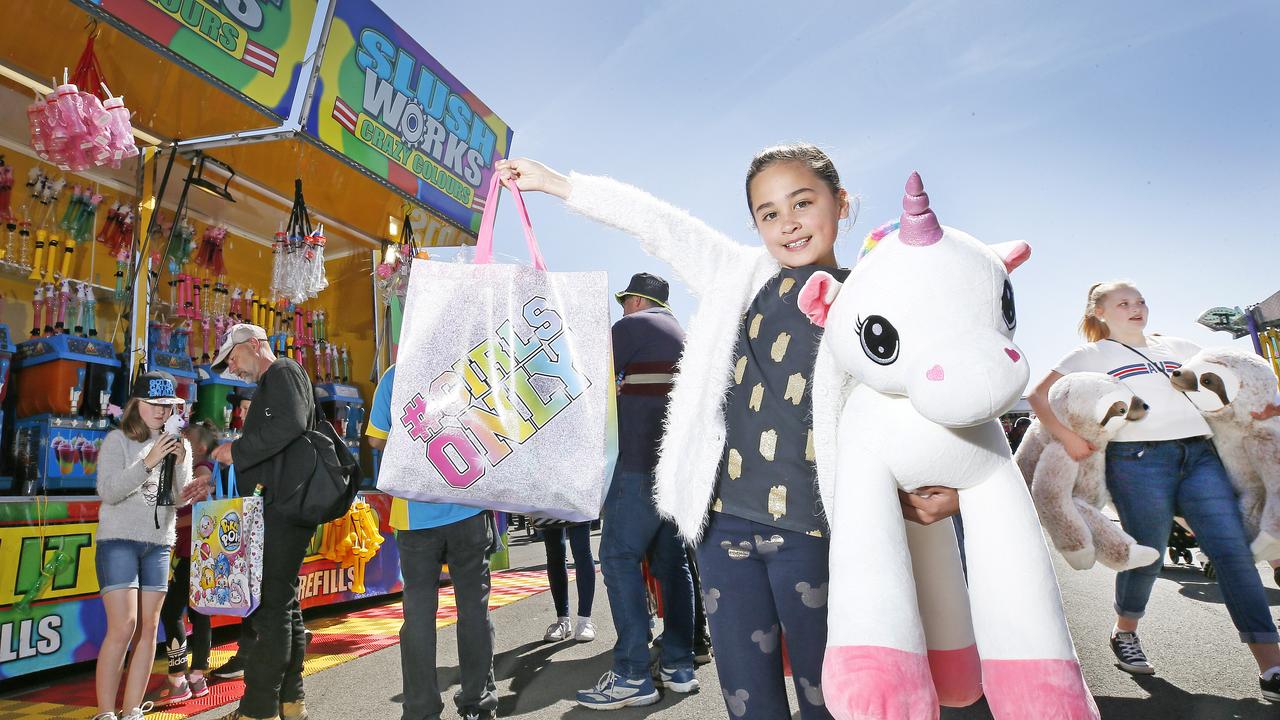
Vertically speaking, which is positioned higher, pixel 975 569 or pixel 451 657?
pixel 975 569

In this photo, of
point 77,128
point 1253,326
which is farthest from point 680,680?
point 1253,326

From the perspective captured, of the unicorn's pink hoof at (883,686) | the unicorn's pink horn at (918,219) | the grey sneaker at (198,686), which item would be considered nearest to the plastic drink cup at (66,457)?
the grey sneaker at (198,686)

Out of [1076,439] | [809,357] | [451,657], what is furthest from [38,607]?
[1076,439]

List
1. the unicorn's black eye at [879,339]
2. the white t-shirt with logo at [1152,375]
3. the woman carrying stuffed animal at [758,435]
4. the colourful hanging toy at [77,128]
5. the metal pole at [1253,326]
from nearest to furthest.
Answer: the unicorn's black eye at [879,339], the woman carrying stuffed animal at [758,435], the white t-shirt with logo at [1152,375], the colourful hanging toy at [77,128], the metal pole at [1253,326]

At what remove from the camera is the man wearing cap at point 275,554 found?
9.36 ft

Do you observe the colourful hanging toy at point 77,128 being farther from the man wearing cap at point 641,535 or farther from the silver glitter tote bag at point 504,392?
the man wearing cap at point 641,535

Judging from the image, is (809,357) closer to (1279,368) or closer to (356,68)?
(356,68)

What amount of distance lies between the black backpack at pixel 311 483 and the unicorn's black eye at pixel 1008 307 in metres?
2.59

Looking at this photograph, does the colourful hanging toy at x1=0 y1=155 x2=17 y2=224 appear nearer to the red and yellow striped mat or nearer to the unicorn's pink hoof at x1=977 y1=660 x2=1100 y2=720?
the red and yellow striped mat

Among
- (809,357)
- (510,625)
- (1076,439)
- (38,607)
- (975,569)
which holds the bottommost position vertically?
(510,625)

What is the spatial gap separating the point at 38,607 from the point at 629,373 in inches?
→ 133

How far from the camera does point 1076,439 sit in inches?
97.0

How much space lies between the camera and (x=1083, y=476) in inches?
103

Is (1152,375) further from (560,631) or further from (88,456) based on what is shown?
(88,456)
